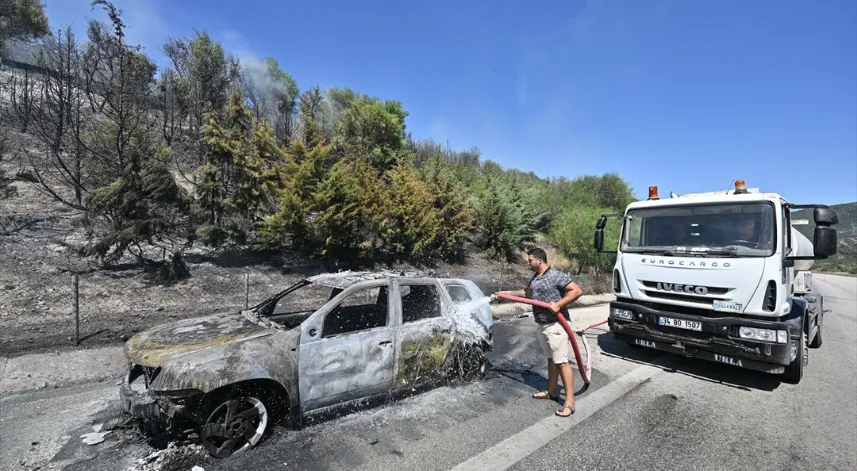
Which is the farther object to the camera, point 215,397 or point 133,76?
point 133,76

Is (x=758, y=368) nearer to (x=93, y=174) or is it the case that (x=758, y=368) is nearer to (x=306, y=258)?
(x=306, y=258)

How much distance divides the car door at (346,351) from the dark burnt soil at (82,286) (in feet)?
15.9

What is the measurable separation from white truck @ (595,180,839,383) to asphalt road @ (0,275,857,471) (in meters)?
0.62

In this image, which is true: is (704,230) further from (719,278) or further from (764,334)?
(764,334)

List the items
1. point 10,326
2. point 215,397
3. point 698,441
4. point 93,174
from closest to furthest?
point 215,397
point 698,441
point 10,326
point 93,174

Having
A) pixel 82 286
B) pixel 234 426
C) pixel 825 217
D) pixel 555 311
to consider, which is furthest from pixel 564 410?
pixel 82 286

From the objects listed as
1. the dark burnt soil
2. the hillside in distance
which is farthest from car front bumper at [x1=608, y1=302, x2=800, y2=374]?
the hillside in distance

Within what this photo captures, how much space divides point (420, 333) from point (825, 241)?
18.4ft

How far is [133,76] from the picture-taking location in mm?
13211

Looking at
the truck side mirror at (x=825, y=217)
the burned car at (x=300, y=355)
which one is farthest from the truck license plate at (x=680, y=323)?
the burned car at (x=300, y=355)

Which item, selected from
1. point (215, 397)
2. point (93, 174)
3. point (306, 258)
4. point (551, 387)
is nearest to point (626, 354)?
point (551, 387)

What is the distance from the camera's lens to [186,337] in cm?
413

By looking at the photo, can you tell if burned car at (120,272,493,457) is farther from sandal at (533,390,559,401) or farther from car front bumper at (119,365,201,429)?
sandal at (533,390,559,401)

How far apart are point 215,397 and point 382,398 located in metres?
1.85
